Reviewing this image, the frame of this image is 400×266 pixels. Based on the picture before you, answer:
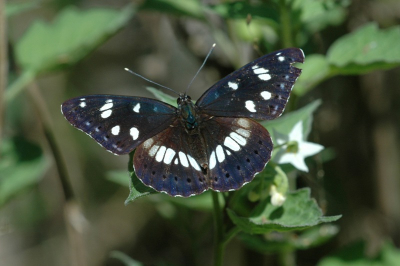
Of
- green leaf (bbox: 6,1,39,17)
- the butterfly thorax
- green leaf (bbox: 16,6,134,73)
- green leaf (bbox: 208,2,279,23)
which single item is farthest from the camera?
green leaf (bbox: 16,6,134,73)

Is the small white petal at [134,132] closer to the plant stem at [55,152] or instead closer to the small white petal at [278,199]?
the small white petal at [278,199]

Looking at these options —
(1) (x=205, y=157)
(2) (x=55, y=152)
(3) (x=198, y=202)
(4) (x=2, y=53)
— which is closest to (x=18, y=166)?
(2) (x=55, y=152)

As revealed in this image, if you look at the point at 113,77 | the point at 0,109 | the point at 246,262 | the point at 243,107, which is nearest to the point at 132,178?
the point at 243,107

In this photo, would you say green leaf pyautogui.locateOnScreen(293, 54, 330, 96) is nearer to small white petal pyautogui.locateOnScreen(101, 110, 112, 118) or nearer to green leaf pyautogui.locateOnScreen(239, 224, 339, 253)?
green leaf pyautogui.locateOnScreen(239, 224, 339, 253)

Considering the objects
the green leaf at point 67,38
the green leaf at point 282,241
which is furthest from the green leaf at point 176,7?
the green leaf at point 282,241

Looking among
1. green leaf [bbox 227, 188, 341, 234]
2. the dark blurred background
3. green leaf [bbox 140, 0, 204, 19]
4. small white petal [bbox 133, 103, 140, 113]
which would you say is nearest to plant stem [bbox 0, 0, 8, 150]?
the dark blurred background

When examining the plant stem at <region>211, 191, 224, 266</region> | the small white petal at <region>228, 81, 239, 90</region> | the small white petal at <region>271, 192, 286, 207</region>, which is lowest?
the plant stem at <region>211, 191, 224, 266</region>

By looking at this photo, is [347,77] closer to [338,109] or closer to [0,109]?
[338,109]
